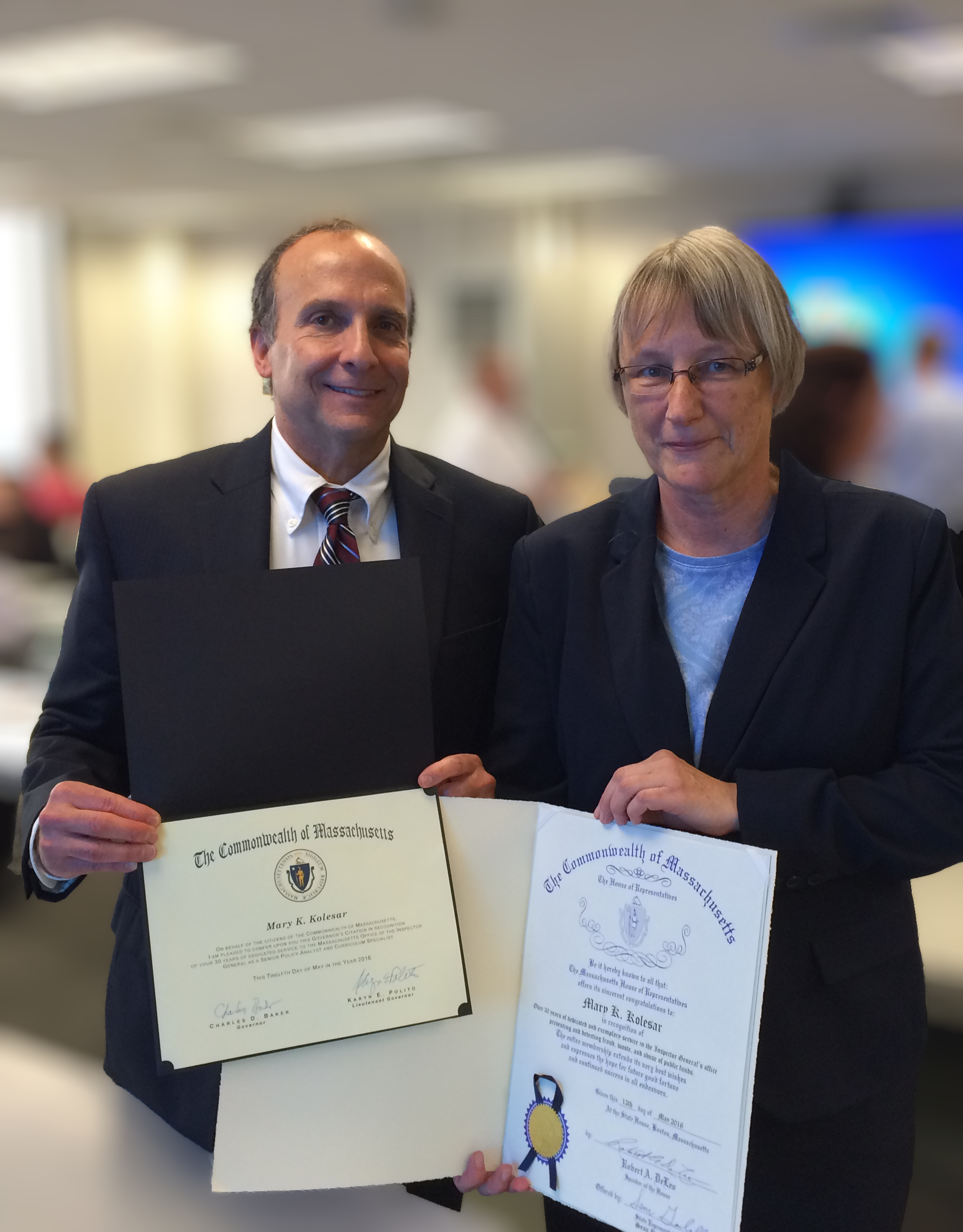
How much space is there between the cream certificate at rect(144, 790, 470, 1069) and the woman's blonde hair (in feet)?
2.16

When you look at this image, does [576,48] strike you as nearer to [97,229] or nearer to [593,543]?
[593,543]

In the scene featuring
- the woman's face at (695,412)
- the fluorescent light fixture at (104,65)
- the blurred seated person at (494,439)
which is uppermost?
the fluorescent light fixture at (104,65)

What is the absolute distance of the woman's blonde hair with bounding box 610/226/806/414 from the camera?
54.8 inches

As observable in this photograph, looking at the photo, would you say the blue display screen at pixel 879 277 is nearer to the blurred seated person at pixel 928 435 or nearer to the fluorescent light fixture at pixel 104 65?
the blurred seated person at pixel 928 435

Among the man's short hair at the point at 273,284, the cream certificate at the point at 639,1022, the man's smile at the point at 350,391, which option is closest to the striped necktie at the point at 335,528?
the man's smile at the point at 350,391

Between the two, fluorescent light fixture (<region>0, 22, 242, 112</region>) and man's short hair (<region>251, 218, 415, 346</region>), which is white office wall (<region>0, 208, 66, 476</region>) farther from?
man's short hair (<region>251, 218, 415, 346</region>)

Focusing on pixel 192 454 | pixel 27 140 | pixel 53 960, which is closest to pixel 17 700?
pixel 53 960

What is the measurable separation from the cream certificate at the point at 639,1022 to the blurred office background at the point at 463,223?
39 cm

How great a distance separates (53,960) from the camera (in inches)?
170

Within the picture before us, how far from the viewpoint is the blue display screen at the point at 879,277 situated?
31.6 feet

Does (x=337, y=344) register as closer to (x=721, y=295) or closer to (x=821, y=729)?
(x=721, y=295)

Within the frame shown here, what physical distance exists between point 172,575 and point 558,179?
1020 cm

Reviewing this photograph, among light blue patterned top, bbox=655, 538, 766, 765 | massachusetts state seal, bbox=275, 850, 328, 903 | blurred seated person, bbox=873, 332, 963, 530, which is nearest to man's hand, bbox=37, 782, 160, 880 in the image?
massachusetts state seal, bbox=275, 850, 328, 903
